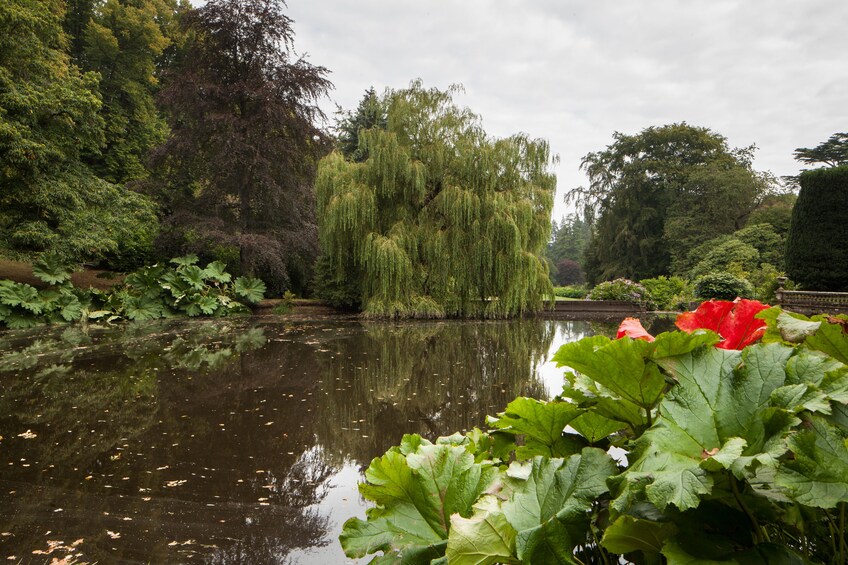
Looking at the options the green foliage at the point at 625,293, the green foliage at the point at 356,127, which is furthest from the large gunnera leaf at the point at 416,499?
the green foliage at the point at 356,127

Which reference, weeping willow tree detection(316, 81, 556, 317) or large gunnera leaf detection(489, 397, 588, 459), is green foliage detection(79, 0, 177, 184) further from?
large gunnera leaf detection(489, 397, 588, 459)

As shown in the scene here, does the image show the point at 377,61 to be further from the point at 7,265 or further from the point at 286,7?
the point at 7,265

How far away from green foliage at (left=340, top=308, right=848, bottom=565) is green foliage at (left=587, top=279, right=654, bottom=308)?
1890cm

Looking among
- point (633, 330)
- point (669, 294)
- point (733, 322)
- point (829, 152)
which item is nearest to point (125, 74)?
point (669, 294)

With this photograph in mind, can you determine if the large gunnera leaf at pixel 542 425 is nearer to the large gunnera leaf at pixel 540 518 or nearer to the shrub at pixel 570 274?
the large gunnera leaf at pixel 540 518

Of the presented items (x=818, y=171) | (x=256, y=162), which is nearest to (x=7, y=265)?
(x=256, y=162)

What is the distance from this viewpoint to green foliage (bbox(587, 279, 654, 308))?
18469mm

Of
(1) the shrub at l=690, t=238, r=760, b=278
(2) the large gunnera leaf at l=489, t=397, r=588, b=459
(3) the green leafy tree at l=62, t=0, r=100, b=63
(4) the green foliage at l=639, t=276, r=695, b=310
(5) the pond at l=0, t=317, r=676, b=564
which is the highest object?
(3) the green leafy tree at l=62, t=0, r=100, b=63

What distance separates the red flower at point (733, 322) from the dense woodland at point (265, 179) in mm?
12517

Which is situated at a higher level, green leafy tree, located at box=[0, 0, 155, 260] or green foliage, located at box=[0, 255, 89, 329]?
green leafy tree, located at box=[0, 0, 155, 260]

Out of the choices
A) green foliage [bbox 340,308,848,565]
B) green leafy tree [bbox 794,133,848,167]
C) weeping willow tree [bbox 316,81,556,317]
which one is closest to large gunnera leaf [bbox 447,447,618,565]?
green foliage [bbox 340,308,848,565]

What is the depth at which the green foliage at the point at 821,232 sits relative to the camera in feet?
44.0

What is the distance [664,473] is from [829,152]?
34.9 metres

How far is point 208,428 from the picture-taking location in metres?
4.36
